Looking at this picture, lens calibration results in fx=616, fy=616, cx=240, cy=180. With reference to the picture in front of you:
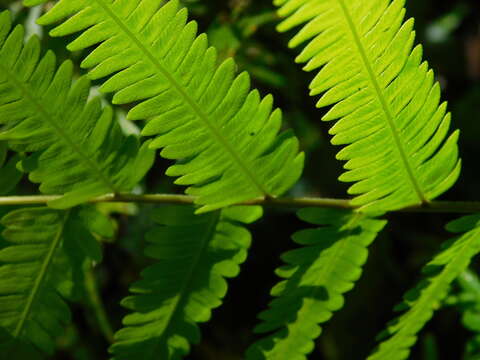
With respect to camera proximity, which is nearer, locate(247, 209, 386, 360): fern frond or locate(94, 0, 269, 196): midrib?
locate(94, 0, 269, 196): midrib

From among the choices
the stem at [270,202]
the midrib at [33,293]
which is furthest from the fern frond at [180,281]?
the midrib at [33,293]

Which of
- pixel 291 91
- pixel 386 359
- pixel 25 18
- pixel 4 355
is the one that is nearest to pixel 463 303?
pixel 386 359

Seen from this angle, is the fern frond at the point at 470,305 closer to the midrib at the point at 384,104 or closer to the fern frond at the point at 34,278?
the midrib at the point at 384,104

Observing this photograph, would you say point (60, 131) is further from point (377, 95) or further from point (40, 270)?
point (377, 95)

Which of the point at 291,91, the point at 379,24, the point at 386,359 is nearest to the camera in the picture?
the point at 379,24

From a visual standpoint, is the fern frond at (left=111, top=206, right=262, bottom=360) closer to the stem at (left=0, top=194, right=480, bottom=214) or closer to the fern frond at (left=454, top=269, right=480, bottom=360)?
the stem at (left=0, top=194, right=480, bottom=214)

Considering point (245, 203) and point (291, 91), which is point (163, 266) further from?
point (291, 91)

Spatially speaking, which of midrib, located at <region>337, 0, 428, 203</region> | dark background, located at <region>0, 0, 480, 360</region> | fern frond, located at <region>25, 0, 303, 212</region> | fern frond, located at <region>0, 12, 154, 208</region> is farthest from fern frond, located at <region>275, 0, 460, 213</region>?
dark background, located at <region>0, 0, 480, 360</region>
